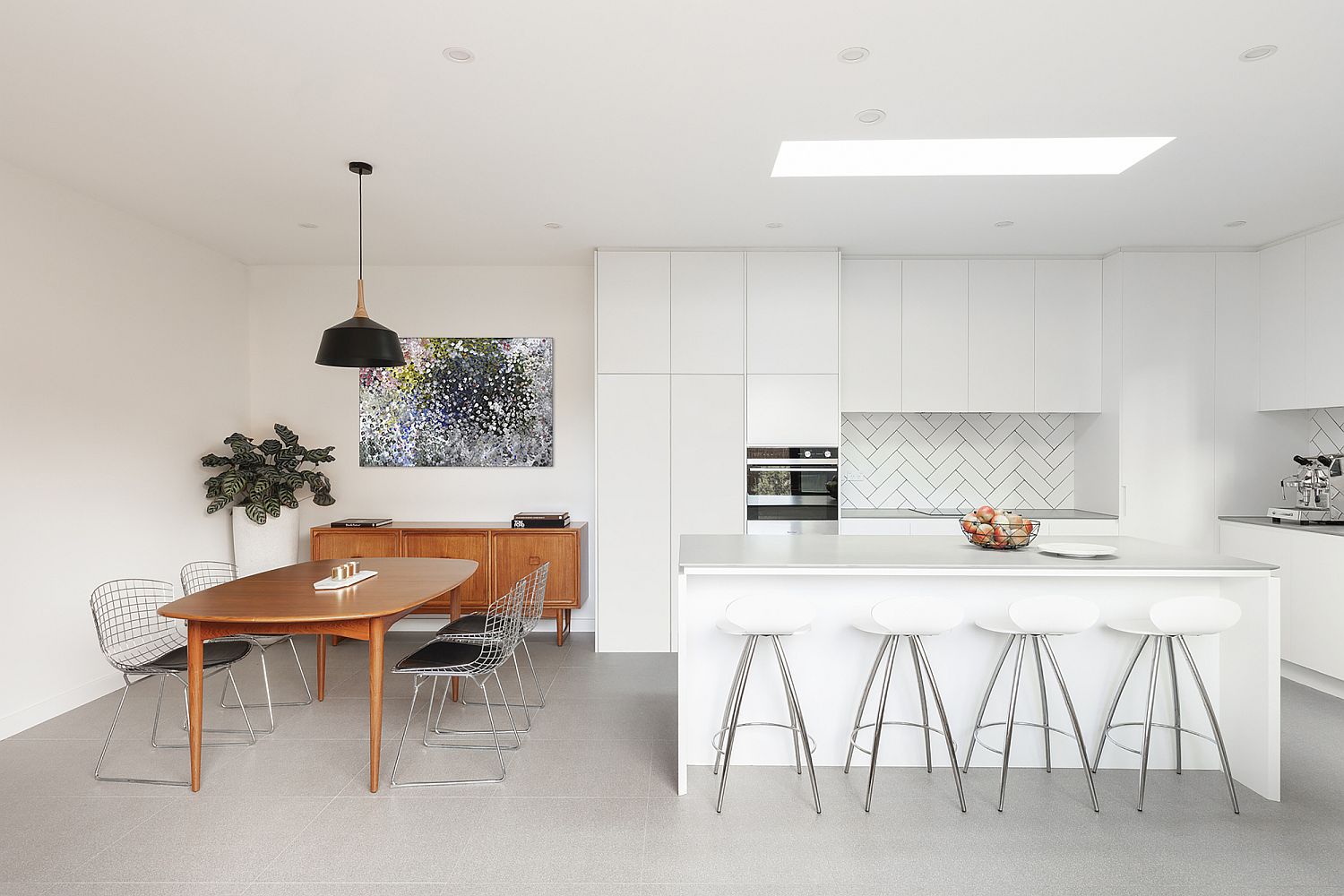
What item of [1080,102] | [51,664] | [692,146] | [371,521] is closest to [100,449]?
[51,664]

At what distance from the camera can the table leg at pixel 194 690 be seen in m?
2.95

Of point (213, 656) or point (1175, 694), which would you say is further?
point (213, 656)

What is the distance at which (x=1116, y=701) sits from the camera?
9.85 feet

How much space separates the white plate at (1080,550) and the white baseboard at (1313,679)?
1933 mm

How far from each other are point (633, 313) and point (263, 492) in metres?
2.72

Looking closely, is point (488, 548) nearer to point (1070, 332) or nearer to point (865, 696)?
point (865, 696)

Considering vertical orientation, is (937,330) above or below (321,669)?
above

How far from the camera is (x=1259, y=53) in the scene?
2520 mm

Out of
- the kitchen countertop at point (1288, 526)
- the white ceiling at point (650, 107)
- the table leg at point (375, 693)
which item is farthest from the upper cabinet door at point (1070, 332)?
the table leg at point (375, 693)

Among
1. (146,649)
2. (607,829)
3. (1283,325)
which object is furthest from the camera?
(1283,325)

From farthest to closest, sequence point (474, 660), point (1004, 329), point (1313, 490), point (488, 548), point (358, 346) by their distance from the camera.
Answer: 1. point (1004, 329)
2. point (488, 548)
3. point (1313, 490)
4. point (358, 346)
5. point (474, 660)

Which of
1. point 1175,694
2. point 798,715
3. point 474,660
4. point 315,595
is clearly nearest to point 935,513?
point 1175,694

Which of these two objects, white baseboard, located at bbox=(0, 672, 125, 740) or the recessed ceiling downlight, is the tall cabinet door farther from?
the recessed ceiling downlight

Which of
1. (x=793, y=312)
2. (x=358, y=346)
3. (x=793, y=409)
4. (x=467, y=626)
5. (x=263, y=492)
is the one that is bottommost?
(x=467, y=626)
